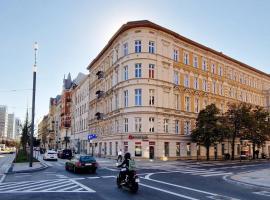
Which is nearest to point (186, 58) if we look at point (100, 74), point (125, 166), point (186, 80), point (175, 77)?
point (186, 80)

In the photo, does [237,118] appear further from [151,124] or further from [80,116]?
[80,116]

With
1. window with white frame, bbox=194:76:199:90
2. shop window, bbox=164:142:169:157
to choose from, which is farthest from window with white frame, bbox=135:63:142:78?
window with white frame, bbox=194:76:199:90

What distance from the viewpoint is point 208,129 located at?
47406mm

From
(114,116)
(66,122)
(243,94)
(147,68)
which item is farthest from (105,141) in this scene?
(66,122)

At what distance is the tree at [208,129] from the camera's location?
4741 centimetres

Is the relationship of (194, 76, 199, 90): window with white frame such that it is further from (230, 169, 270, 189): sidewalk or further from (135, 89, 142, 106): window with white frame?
(230, 169, 270, 189): sidewalk

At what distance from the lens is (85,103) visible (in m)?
75.8

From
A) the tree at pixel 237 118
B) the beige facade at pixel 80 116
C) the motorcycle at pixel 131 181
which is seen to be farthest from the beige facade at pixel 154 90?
the motorcycle at pixel 131 181

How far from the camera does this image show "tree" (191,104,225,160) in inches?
1866

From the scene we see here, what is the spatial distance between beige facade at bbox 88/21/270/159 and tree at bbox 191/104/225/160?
2532 millimetres

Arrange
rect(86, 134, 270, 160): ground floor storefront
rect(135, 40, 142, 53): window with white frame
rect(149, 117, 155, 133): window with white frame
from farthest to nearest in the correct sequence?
rect(135, 40, 142, 53): window with white frame < rect(149, 117, 155, 133): window with white frame < rect(86, 134, 270, 160): ground floor storefront

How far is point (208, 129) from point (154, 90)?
31.1 ft

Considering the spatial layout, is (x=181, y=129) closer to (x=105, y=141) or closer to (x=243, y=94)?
(x=105, y=141)

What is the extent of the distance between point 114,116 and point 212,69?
65.7 feet
